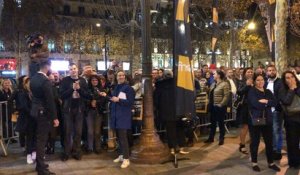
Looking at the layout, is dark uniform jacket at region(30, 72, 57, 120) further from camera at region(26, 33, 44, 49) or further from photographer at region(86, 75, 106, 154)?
photographer at region(86, 75, 106, 154)

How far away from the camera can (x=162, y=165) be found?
8.68 metres

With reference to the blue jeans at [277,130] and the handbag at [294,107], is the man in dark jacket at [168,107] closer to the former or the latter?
the blue jeans at [277,130]

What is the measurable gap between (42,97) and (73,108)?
1.52m

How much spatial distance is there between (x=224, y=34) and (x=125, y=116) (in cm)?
4917

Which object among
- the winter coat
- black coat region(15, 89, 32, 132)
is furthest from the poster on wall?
the winter coat

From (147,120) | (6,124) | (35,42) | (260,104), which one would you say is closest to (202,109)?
(147,120)

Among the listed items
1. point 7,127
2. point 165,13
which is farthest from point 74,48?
point 7,127

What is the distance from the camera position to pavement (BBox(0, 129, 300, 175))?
26.8 ft

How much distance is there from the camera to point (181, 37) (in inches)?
326

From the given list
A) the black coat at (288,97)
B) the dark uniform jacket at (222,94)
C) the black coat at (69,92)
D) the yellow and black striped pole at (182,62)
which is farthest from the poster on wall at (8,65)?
the black coat at (288,97)

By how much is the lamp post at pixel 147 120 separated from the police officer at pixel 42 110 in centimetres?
197

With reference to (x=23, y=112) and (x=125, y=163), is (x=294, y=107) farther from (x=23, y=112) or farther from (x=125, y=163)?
(x=23, y=112)

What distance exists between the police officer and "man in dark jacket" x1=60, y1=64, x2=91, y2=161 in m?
1.32

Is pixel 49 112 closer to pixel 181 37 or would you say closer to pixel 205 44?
pixel 181 37
